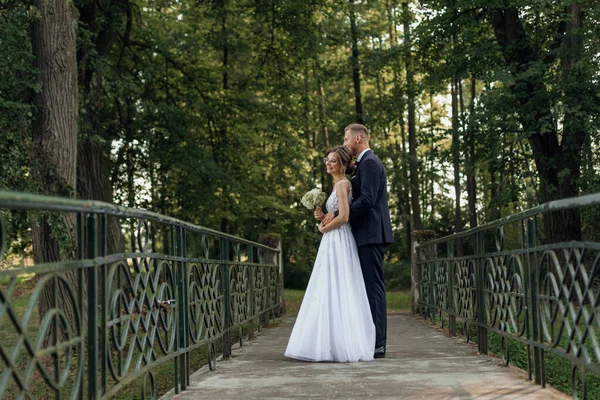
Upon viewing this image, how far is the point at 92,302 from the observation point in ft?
13.3

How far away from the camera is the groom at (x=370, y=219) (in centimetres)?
779

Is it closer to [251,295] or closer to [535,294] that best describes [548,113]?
[251,295]

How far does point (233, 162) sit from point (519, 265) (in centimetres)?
1688

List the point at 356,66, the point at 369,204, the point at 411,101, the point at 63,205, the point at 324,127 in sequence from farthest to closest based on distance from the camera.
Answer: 1. the point at 324,127
2. the point at 356,66
3. the point at 411,101
4. the point at 369,204
5. the point at 63,205

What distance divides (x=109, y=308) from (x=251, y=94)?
18.6 m

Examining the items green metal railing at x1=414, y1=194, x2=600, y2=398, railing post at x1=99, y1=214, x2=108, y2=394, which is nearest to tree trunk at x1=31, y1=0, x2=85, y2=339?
green metal railing at x1=414, y1=194, x2=600, y2=398

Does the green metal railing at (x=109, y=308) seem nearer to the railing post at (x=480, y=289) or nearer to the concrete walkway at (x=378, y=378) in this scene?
the concrete walkway at (x=378, y=378)

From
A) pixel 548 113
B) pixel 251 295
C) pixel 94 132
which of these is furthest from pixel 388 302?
Result: pixel 251 295

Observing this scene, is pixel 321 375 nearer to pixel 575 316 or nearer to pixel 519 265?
pixel 519 265

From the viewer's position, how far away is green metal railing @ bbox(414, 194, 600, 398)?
14.7 ft

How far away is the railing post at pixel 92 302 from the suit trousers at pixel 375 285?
4.07m

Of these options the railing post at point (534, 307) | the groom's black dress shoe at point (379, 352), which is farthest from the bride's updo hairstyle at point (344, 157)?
the railing post at point (534, 307)

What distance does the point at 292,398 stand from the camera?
17.4 ft

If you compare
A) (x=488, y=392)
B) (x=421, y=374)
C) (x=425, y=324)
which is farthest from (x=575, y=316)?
(x=425, y=324)
